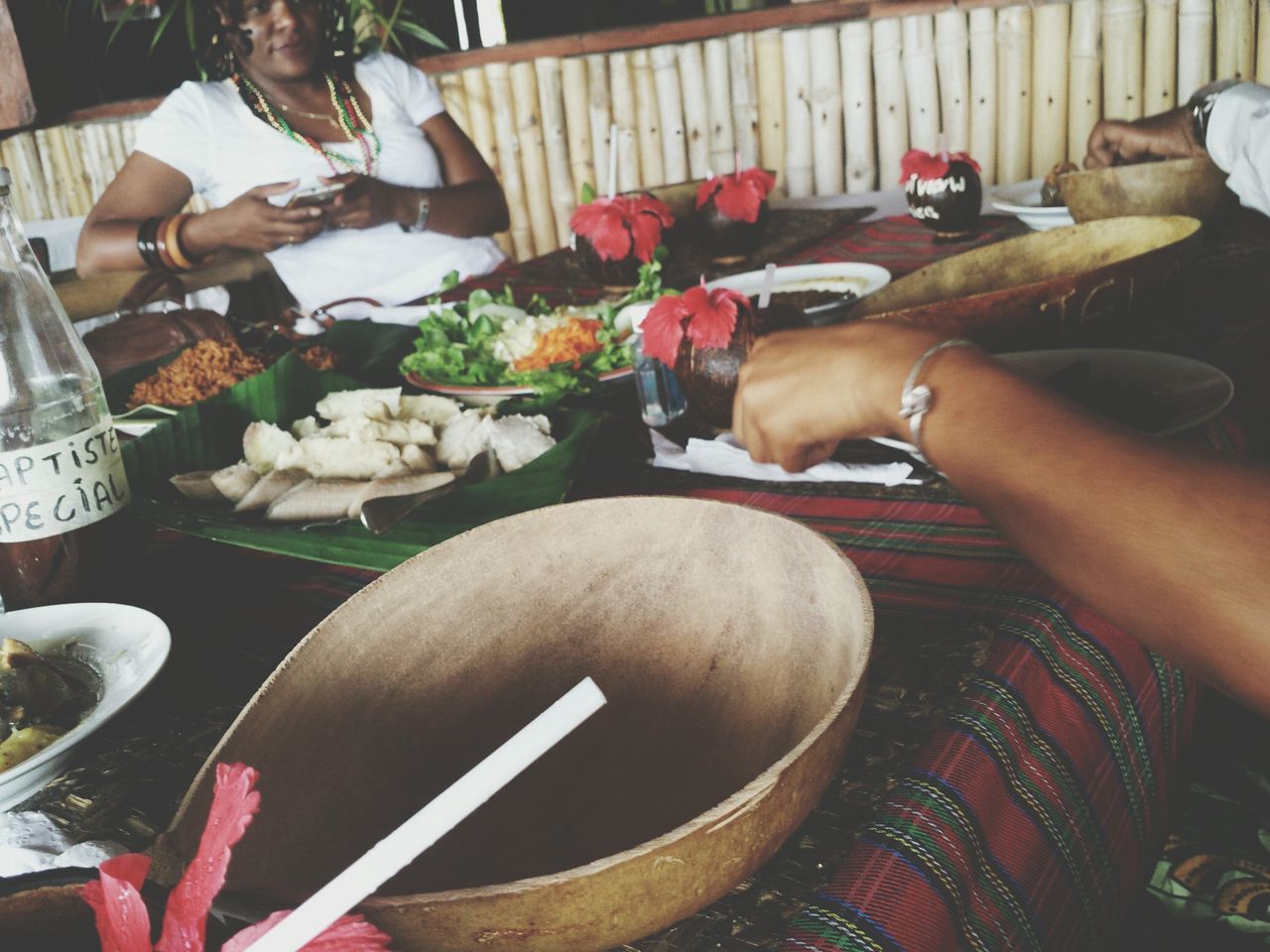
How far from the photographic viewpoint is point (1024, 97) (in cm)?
359

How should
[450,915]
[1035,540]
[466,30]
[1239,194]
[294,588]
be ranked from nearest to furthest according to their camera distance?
[450,915] < [1035,540] < [294,588] < [1239,194] < [466,30]

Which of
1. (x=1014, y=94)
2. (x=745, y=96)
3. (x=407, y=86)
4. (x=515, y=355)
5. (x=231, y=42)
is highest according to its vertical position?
(x=231, y=42)

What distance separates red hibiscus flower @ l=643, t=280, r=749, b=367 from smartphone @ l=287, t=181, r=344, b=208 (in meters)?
1.72

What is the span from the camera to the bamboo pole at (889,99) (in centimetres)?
367

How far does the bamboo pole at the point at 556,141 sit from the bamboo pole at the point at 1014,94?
1770 mm

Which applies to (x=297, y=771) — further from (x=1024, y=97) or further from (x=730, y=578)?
(x=1024, y=97)

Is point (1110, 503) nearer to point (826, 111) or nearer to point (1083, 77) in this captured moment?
point (1083, 77)

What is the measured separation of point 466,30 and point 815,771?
4.71 meters

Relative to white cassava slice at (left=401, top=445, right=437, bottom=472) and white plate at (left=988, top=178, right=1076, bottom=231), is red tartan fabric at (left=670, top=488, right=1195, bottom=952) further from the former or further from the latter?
white plate at (left=988, top=178, right=1076, bottom=231)

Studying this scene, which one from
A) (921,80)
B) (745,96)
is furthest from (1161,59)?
(745,96)

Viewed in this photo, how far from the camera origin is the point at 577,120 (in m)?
4.29

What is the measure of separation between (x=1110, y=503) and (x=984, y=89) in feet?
11.4

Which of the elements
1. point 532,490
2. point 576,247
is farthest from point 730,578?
point 576,247

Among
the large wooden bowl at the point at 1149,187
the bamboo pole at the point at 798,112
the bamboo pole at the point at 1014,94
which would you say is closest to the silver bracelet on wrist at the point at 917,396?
the large wooden bowl at the point at 1149,187
